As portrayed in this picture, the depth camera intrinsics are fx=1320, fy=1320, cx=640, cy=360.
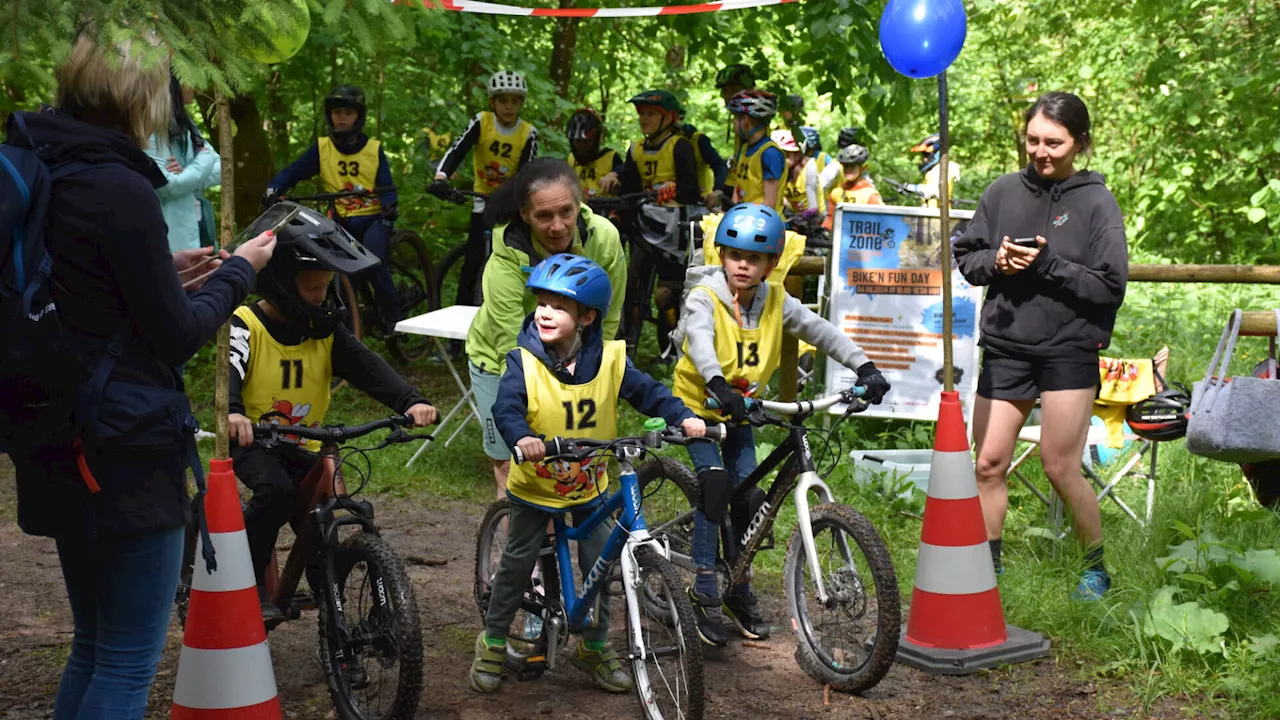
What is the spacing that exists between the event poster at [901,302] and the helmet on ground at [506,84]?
10.9 ft

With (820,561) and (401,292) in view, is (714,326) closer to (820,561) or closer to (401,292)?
(820,561)

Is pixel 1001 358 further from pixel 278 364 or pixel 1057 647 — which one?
pixel 278 364

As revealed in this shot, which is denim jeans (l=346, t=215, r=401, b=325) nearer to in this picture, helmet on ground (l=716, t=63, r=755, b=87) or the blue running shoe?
helmet on ground (l=716, t=63, r=755, b=87)

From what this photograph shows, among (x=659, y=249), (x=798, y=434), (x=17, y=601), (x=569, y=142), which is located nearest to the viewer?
(x=798, y=434)

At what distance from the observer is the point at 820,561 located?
4785mm

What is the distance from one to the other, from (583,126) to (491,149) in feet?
2.89

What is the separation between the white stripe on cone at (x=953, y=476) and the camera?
16.1ft

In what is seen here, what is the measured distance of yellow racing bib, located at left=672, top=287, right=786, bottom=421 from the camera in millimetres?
5090

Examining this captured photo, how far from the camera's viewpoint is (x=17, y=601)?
18.4 feet

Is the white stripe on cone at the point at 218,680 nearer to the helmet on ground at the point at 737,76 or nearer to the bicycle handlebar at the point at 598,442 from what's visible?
the bicycle handlebar at the point at 598,442

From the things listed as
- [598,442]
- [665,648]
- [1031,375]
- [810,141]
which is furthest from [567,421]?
[810,141]

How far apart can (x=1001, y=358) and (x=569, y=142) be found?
648 centimetres

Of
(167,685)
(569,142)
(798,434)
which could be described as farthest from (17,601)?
(569,142)

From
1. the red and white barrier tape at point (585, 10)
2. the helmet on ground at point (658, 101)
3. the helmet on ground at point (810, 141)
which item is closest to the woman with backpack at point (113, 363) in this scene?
the red and white barrier tape at point (585, 10)
